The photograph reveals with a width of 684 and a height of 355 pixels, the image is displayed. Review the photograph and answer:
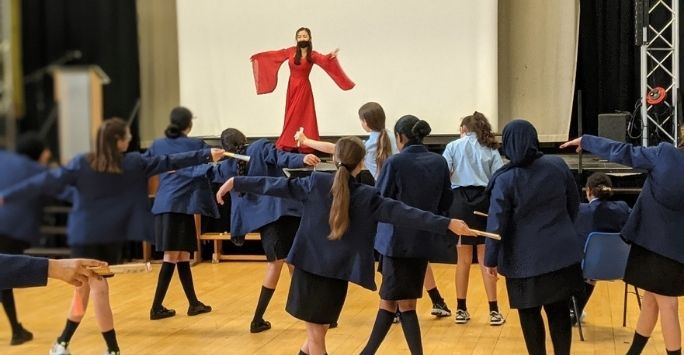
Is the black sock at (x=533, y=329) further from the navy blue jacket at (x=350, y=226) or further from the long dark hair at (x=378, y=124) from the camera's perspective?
the long dark hair at (x=378, y=124)

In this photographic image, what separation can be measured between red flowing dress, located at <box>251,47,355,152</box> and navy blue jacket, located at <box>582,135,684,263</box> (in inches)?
59.3

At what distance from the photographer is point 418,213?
3.60m

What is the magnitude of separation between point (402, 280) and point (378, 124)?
3.57 feet

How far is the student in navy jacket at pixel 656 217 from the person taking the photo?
4.00 meters

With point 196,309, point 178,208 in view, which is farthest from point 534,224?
point 196,309

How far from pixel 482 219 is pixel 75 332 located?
479cm

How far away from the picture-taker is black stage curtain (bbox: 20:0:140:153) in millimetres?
660

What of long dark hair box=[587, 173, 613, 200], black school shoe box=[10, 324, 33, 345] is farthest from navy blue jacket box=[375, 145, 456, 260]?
black school shoe box=[10, 324, 33, 345]

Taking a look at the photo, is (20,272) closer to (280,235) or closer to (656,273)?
(656,273)

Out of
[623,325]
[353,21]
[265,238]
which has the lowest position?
[623,325]

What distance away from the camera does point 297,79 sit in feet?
9.34

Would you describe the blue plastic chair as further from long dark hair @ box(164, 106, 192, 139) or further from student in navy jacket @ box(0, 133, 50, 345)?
student in navy jacket @ box(0, 133, 50, 345)

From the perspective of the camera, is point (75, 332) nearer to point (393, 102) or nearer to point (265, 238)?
point (393, 102)

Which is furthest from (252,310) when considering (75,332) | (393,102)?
(75,332)
